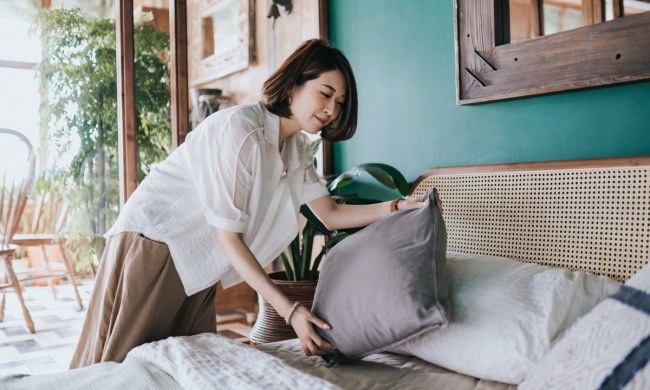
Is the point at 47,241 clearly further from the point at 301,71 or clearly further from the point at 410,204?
the point at 410,204

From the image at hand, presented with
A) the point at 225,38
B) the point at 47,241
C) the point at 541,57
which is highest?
the point at 225,38

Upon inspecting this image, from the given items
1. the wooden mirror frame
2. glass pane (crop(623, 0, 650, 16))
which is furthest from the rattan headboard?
glass pane (crop(623, 0, 650, 16))

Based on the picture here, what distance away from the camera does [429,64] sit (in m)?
2.19

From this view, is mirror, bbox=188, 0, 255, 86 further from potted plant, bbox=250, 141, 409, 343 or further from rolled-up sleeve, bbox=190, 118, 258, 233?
rolled-up sleeve, bbox=190, 118, 258, 233

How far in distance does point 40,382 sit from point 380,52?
1.84m

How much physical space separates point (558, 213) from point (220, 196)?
0.90 m

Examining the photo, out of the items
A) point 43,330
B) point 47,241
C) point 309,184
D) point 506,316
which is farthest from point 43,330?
point 506,316

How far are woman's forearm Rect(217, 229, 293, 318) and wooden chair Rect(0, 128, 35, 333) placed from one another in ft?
5.28

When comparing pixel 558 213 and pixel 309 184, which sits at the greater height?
pixel 309 184

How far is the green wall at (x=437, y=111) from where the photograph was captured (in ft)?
5.29

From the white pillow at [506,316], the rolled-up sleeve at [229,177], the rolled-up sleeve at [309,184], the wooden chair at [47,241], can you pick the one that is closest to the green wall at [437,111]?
the white pillow at [506,316]

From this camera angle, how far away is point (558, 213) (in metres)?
1.52

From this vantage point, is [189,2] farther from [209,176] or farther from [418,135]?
[209,176]

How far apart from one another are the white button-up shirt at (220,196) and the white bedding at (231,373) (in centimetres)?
23
